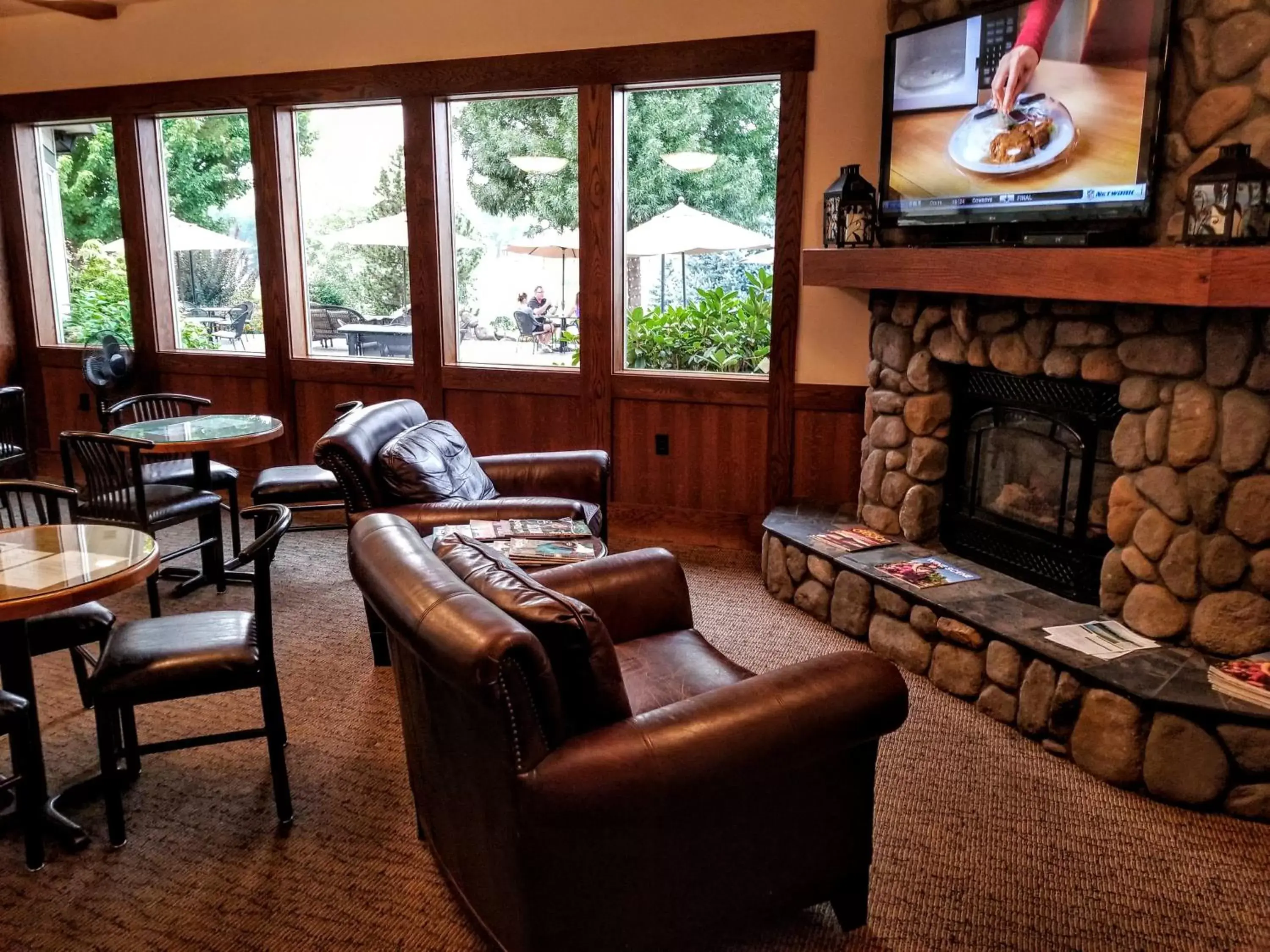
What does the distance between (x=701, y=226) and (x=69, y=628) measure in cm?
334

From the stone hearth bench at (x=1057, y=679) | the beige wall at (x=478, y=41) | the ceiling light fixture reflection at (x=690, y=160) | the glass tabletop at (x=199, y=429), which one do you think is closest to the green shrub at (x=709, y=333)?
the beige wall at (x=478, y=41)

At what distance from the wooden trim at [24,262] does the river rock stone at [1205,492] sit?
668cm

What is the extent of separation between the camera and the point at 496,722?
1771 millimetres

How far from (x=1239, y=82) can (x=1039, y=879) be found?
7.54ft

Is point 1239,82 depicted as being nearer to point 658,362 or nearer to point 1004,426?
point 1004,426

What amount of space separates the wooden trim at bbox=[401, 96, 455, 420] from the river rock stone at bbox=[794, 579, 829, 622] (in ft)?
8.00

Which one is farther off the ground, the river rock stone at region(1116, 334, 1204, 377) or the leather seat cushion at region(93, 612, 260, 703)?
the river rock stone at region(1116, 334, 1204, 377)

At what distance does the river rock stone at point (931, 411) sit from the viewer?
13.3 ft

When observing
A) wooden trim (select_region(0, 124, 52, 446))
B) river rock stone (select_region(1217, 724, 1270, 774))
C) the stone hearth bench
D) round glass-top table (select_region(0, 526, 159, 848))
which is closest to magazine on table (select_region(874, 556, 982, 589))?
the stone hearth bench

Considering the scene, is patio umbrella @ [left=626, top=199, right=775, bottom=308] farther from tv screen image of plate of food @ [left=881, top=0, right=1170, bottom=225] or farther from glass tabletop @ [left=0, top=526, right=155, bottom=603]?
glass tabletop @ [left=0, top=526, right=155, bottom=603]

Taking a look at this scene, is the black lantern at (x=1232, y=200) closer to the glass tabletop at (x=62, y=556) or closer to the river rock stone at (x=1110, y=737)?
the river rock stone at (x=1110, y=737)


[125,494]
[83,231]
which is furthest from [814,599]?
[83,231]

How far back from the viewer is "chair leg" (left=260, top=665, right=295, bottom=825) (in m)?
2.62

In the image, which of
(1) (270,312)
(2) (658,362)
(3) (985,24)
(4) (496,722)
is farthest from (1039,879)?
(1) (270,312)
